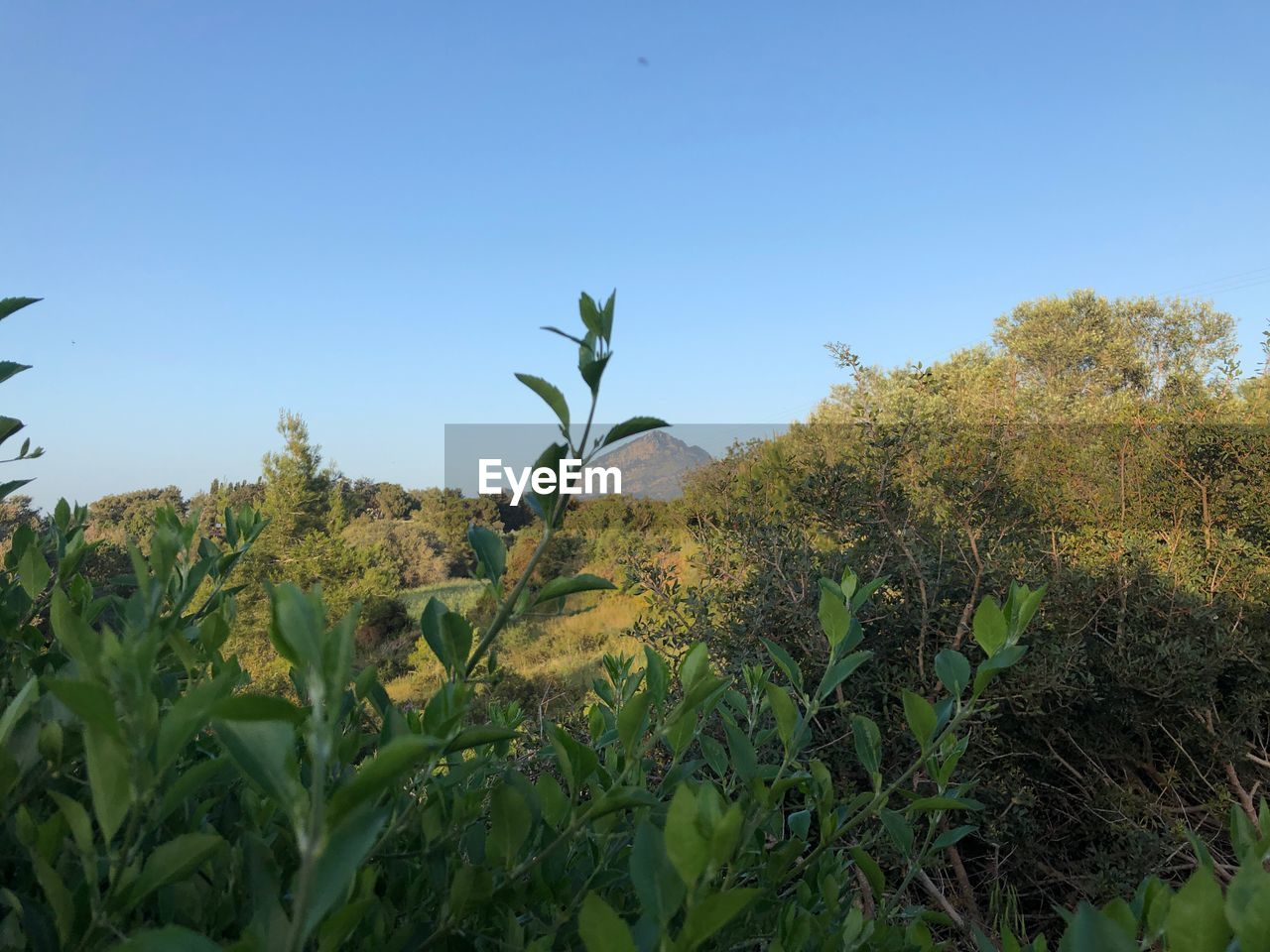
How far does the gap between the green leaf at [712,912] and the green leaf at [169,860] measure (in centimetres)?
30

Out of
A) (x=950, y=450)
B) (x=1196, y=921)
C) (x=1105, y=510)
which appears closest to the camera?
(x=1196, y=921)

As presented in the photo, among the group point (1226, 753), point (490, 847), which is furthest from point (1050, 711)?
point (490, 847)

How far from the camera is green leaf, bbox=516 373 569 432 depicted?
0.85m

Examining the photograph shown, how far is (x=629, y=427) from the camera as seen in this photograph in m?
0.86

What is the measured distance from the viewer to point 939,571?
466 centimetres

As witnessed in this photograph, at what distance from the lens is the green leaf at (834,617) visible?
1.04 meters

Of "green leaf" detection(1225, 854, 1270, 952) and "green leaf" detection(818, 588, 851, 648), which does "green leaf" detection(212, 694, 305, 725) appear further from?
"green leaf" detection(818, 588, 851, 648)

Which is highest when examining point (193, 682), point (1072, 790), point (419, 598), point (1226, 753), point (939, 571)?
point (193, 682)

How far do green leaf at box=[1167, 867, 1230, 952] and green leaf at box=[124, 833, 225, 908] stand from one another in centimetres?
58

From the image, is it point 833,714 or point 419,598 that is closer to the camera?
point 833,714

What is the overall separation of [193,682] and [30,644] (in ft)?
1.00

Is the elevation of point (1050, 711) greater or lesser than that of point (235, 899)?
lesser

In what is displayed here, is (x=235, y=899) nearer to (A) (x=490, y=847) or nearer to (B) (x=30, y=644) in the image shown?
(A) (x=490, y=847)

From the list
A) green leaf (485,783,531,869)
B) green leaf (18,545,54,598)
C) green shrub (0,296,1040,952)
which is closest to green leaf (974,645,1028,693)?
green shrub (0,296,1040,952)
